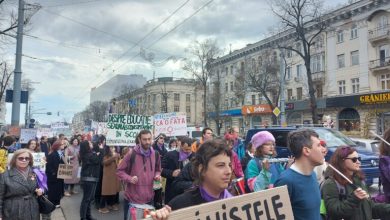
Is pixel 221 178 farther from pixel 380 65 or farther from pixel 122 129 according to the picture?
pixel 380 65

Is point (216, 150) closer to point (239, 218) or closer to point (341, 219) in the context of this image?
point (239, 218)

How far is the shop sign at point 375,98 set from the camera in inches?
1301

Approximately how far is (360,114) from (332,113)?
156 inches

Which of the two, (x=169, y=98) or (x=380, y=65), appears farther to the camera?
(x=169, y=98)

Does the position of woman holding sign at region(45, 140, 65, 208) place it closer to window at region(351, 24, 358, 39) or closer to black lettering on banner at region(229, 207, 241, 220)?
black lettering on banner at region(229, 207, 241, 220)

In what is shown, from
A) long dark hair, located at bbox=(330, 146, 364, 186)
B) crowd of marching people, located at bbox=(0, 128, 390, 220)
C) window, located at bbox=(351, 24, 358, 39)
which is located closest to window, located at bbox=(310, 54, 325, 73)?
window, located at bbox=(351, 24, 358, 39)

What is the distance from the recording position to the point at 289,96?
50.2m

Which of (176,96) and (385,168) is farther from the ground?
(176,96)

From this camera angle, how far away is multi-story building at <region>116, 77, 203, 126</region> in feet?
284

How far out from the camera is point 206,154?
262 cm

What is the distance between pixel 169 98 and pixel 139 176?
8345 cm

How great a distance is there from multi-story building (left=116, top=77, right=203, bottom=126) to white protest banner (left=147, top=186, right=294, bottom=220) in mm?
81788

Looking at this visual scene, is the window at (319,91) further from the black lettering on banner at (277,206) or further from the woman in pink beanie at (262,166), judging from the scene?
the black lettering on banner at (277,206)

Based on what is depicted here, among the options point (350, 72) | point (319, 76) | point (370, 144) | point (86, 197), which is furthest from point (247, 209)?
point (319, 76)
